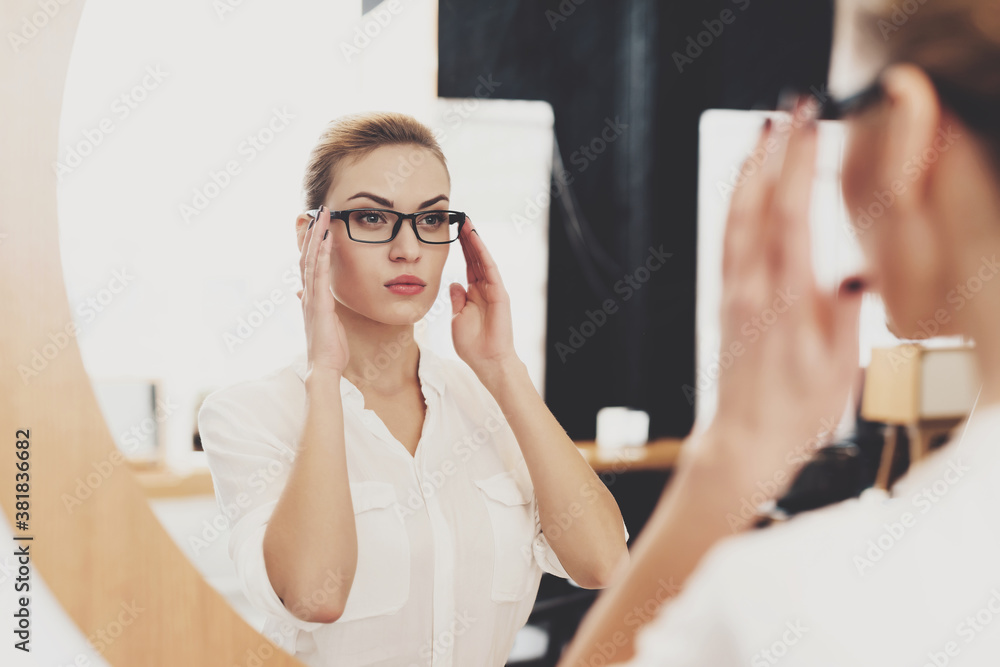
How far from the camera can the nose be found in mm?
773

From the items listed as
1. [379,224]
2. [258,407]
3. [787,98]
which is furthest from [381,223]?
[787,98]

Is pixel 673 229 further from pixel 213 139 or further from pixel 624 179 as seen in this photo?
pixel 213 139

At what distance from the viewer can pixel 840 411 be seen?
2.61 ft

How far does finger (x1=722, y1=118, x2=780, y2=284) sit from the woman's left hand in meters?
0.24

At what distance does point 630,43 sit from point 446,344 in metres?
0.39

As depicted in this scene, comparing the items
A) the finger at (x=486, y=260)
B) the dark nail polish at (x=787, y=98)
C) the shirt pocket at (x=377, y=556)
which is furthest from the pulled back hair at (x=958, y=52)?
the shirt pocket at (x=377, y=556)

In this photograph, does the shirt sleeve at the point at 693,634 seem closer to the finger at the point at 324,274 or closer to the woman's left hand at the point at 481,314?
the woman's left hand at the point at 481,314

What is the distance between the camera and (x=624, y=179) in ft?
2.71

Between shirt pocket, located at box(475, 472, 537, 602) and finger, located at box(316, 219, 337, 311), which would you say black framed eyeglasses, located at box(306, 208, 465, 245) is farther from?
shirt pocket, located at box(475, 472, 537, 602)

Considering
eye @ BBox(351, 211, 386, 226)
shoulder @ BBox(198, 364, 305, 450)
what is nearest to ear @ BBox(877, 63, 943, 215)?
eye @ BBox(351, 211, 386, 226)

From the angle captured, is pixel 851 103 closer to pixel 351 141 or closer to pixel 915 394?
pixel 915 394

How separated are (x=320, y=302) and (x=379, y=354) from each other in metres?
0.10

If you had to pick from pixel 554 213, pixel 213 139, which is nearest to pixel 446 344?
pixel 554 213

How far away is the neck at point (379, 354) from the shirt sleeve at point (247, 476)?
107mm
